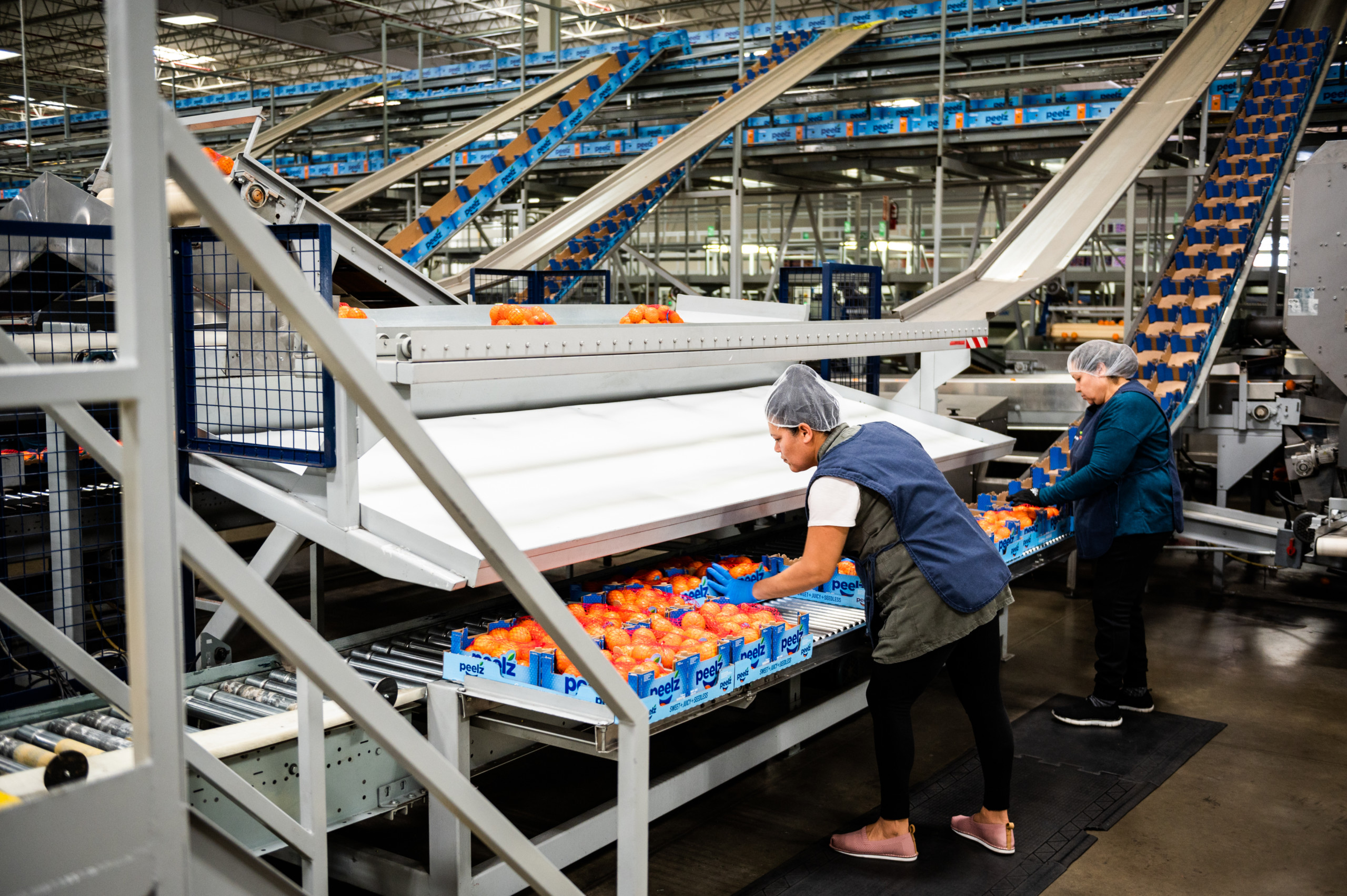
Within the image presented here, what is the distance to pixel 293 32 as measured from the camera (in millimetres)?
21609

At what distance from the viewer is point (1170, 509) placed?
15.6 ft

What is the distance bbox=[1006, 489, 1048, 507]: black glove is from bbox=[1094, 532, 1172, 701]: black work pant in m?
0.34

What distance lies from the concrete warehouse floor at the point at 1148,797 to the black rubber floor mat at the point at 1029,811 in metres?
0.06

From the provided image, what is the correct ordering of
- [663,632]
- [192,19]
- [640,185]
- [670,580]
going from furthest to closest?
[192,19] < [640,185] < [670,580] < [663,632]

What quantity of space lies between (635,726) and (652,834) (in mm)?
1674

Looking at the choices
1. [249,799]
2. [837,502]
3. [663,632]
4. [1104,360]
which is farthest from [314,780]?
[1104,360]

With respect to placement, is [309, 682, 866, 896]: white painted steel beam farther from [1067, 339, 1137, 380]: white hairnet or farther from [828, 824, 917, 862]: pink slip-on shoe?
[1067, 339, 1137, 380]: white hairnet

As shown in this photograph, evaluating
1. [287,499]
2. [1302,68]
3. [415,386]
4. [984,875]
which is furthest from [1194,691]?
[1302,68]

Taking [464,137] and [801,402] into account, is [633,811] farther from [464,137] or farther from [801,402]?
[464,137]

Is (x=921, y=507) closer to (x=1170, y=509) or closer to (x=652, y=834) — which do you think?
(x=652, y=834)

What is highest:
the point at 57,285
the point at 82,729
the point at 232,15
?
the point at 232,15

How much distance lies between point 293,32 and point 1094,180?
59.5ft

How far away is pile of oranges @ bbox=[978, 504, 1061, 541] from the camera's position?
15.3ft

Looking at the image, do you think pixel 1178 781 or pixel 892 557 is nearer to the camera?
pixel 892 557
